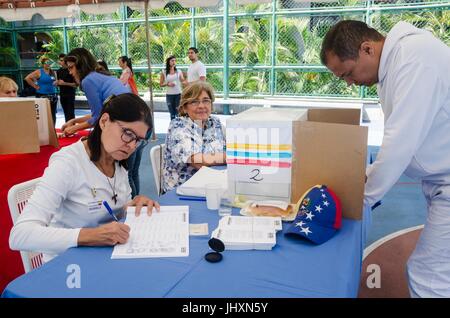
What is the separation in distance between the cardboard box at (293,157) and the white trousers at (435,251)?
29 centimetres

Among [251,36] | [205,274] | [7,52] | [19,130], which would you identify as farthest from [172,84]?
[7,52]

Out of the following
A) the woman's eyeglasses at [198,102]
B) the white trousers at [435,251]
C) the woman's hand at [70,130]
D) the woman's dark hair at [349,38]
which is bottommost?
A: the white trousers at [435,251]

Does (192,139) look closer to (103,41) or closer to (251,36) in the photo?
(251,36)

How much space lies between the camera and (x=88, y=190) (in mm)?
1575

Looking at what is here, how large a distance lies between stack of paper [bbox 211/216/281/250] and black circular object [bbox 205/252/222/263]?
0.08m

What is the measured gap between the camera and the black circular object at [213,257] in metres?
1.24

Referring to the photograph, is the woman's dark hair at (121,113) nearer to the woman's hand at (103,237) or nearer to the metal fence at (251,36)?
the woman's hand at (103,237)

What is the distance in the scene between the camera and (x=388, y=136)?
1482mm

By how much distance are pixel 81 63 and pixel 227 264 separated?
2.55 metres

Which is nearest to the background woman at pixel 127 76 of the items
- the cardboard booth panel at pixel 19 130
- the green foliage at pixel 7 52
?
the cardboard booth panel at pixel 19 130

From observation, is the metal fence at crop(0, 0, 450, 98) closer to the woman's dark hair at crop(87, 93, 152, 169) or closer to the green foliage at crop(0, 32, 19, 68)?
the green foliage at crop(0, 32, 19, 68)

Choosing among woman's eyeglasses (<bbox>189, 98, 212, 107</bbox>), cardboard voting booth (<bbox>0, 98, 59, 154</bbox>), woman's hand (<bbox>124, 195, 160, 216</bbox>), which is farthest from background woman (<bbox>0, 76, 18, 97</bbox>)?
woman's hand (<bbox>124, 195, 160, 216</bbox>)

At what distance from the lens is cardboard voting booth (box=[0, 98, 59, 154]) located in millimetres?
2609

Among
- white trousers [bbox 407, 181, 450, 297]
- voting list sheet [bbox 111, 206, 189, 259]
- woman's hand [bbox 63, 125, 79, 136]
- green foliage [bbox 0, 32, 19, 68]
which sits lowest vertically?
white trousers [bbox 407, 181, 450, 297]
